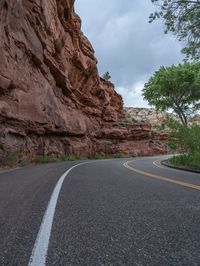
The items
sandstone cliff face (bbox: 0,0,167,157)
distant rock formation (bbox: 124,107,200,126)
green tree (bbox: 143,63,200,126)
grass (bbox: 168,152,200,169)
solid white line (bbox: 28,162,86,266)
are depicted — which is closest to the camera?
solid white line (bbox: 28,162,86,266)

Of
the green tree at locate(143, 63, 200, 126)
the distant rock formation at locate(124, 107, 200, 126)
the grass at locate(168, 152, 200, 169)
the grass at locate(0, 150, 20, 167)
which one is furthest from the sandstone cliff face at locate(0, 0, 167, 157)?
the distant rock formation at locate(124, 107, 200, 126)

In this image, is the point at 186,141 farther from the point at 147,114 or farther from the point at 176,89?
the point at 147,114

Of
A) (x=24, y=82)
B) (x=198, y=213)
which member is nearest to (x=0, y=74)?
(x=24, y=82)

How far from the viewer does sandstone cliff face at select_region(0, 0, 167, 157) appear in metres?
17.6

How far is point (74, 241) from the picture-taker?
284cm

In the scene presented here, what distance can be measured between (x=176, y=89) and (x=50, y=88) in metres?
15.6

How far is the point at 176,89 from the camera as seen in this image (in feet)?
104

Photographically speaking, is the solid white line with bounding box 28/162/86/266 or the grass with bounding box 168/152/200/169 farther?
the grass with bounding box 168/152/200/169

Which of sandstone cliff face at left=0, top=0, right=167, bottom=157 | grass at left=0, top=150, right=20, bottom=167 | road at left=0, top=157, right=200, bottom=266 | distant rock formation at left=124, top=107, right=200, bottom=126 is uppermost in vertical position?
distant rock formation at left=124, top=107, right=200, bottom=126

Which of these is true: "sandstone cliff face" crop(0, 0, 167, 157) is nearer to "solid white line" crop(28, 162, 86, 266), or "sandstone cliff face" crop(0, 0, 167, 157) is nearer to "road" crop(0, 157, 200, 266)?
"road" crop(0, 157, 200, 266)

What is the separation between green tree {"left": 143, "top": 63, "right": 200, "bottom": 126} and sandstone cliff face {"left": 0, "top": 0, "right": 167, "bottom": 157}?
8611 mm

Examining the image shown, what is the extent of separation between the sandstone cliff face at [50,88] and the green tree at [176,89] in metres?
8.61

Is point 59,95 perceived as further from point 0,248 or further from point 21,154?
point 0,248

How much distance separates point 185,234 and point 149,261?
2.86 feet
